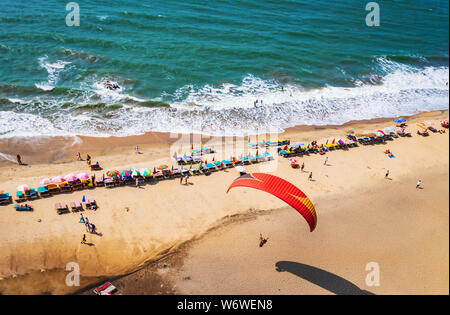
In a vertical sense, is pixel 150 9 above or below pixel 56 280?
above

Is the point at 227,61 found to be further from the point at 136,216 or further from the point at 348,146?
the point at 136,216

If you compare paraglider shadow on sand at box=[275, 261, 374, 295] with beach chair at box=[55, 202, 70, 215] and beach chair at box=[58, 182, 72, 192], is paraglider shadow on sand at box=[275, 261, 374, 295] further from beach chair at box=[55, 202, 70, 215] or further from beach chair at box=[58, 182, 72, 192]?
beach chair at box=[58, 182, 72, 192]

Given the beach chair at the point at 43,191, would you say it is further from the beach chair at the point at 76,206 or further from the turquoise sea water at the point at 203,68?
the turquoise sea water at the point at 203,68

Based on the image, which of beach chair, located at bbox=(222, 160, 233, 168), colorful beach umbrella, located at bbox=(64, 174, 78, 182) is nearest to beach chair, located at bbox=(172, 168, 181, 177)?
beach chair, located at bbox=(222, 160, 233, 168)

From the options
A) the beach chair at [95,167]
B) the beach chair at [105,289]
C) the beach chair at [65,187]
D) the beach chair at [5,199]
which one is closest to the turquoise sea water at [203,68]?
the beach chair at [95,167]

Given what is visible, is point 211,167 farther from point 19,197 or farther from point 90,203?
point 19,197
